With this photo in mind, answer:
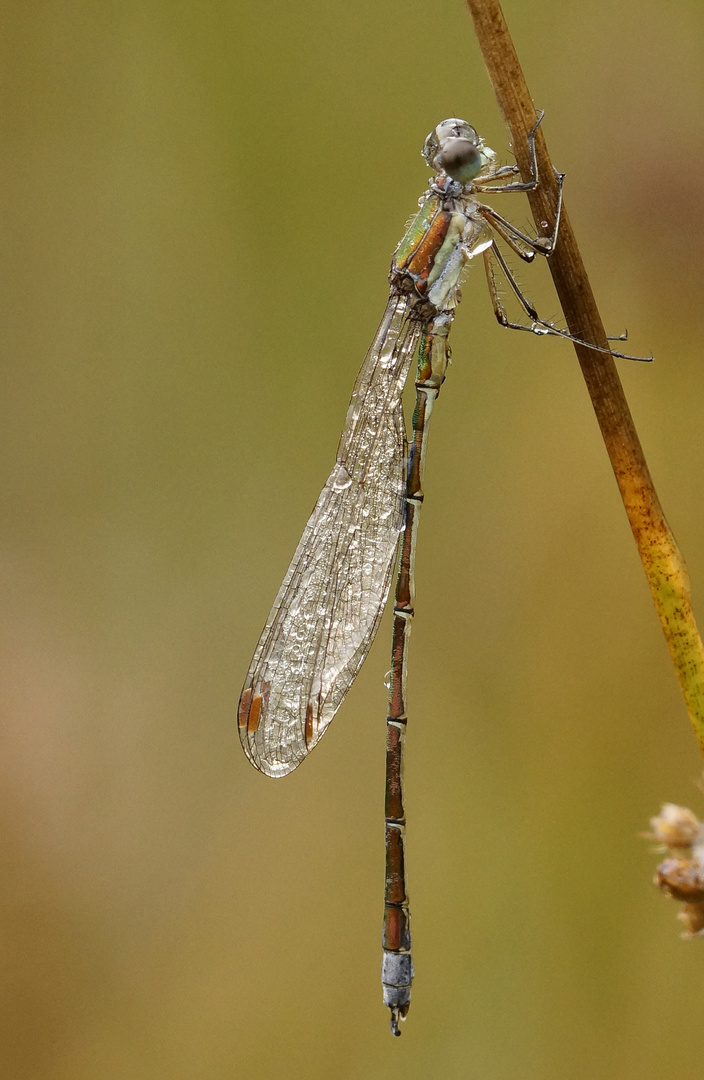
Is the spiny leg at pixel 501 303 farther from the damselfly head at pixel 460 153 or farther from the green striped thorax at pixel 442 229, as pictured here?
the damselfly head at pixel 460 153

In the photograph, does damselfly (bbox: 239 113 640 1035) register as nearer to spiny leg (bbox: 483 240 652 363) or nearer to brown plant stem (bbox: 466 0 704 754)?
spiny leg (bbox: 483 240 652 363)

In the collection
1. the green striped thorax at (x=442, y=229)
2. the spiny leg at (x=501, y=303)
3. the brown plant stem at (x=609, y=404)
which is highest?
the green striped thorax at (x=442, y=229)

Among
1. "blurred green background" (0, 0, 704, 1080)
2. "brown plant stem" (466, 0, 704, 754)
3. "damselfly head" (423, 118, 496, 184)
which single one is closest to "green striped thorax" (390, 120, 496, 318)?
"damselfly head" (423, 118, 496, 184)

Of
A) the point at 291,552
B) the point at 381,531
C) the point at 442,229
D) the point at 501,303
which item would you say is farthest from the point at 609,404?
the point at 291,552

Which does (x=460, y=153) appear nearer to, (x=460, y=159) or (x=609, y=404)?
(x=460, y=159)

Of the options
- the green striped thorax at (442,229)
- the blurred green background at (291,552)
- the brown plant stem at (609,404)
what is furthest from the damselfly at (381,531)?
the brown plant stem at (609,404)

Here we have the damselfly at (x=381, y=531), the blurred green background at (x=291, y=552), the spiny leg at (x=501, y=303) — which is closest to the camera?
the spiny leg at (x=501, y=303)

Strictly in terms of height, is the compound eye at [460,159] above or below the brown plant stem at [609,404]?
above
